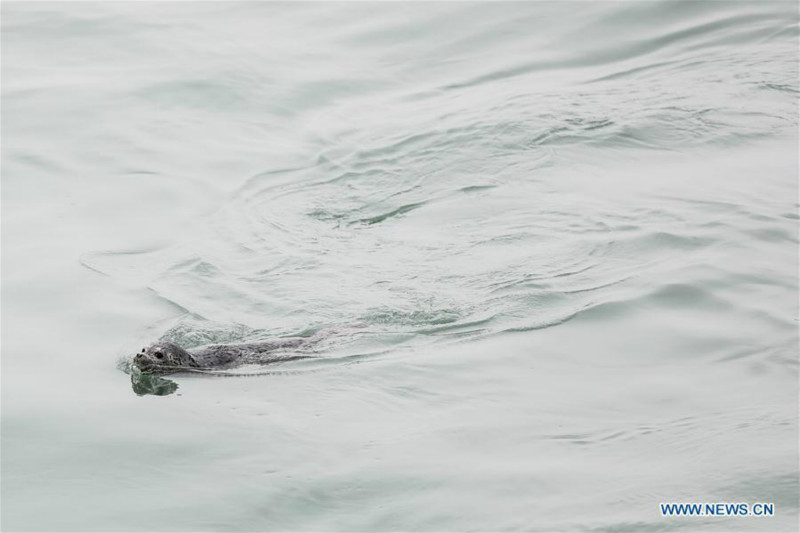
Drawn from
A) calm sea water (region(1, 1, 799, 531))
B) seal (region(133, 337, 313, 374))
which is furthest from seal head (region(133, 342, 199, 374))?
calm sea water (region(1, 1, 799, 531))

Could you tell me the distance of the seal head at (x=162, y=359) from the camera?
32.6 ft

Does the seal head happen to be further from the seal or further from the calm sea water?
the calm sea water

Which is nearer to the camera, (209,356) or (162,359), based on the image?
(162,359)

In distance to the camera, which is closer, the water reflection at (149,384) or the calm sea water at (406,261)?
the calm sea water at (406,261)

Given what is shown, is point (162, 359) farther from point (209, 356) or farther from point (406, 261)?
point (406, 261)

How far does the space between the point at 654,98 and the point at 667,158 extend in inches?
73.8

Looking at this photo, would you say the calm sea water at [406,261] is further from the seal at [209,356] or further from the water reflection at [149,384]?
the seal at [209,356]

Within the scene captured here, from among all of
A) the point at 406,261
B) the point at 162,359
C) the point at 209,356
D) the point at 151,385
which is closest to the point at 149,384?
the point at 151,385

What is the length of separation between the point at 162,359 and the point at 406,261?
353 centimetres

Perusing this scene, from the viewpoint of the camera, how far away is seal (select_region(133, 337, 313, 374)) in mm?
9977

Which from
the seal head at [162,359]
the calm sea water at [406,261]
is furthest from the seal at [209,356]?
the calm sea water at [406,261]

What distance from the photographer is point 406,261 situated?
42.0 ft

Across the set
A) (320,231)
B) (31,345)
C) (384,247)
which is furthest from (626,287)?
(31,345)

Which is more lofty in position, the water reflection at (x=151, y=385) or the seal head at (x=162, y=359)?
the seal head at (x=162, y=359)
